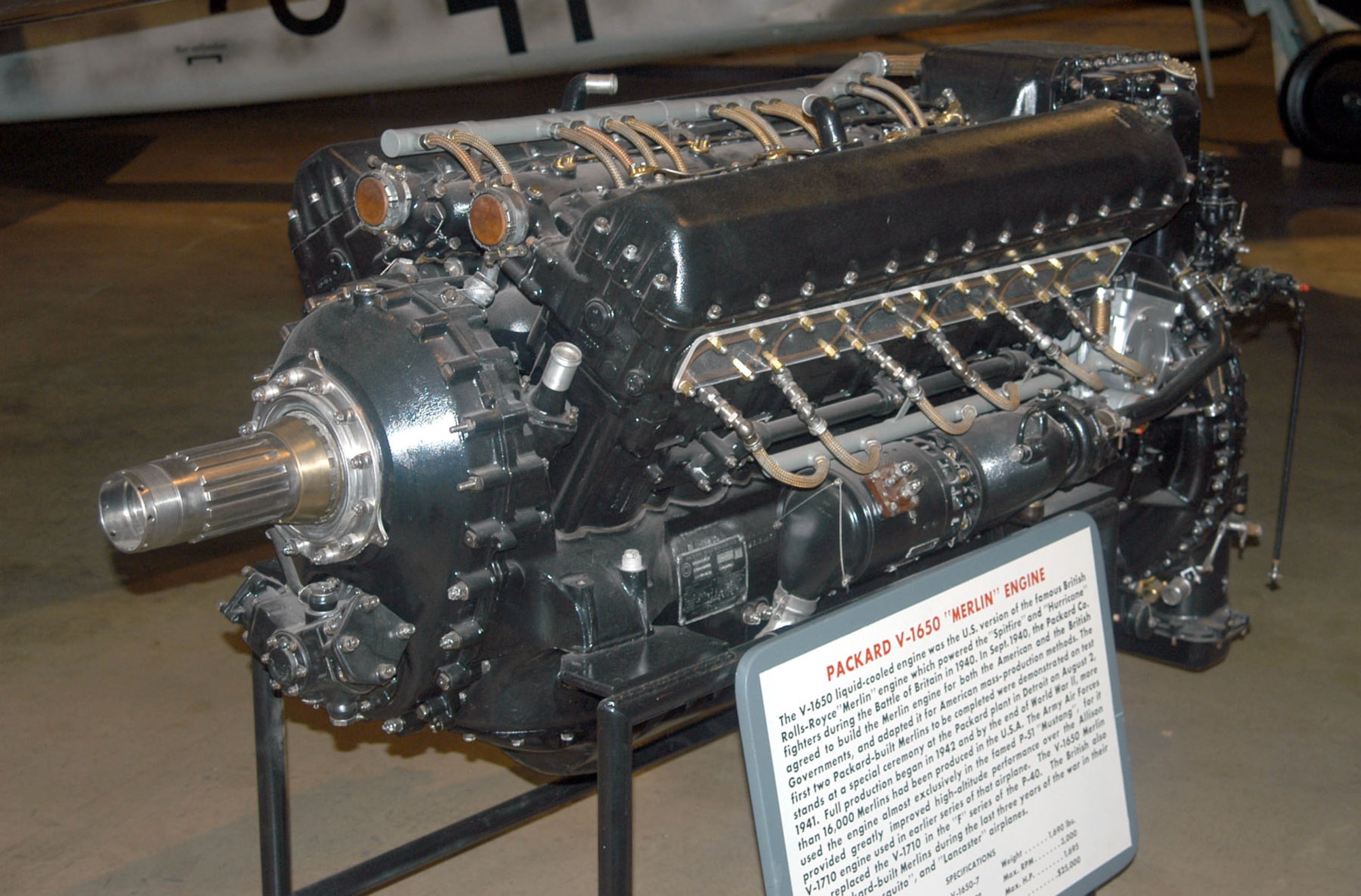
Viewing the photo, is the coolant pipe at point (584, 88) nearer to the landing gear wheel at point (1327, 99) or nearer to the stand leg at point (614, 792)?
the stand leg at point (614, 792)

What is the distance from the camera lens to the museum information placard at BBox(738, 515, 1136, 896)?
1.91 meters

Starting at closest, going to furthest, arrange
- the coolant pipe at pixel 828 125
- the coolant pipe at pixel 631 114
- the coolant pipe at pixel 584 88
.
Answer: the coolant pipe at pixel 631 114, the coolant pipe at pixel 828 125, the coolant pipe at pixel 584 88

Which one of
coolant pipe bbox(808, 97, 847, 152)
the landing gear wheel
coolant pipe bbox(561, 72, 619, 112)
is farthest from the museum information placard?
the landing gear wheel

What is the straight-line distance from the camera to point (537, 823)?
2.89 meters

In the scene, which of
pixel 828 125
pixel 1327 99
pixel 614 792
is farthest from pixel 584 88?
pixel 1327 99

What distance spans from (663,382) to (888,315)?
0.52 meters

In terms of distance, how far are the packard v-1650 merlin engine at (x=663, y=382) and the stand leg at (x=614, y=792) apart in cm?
6

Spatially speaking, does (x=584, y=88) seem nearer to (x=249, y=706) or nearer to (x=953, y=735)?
(x=953, y=735)

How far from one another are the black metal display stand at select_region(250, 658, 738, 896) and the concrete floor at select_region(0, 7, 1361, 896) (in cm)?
33

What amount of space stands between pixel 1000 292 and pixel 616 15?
4281mm

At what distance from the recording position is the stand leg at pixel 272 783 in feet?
7.41

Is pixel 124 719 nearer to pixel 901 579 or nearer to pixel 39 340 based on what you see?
pixel 901 579

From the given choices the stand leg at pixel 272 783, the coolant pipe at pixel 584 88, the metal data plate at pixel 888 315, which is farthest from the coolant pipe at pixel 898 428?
the stand leg at pixel 272 783

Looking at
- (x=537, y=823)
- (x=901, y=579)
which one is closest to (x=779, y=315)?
(x=901, y=579)
